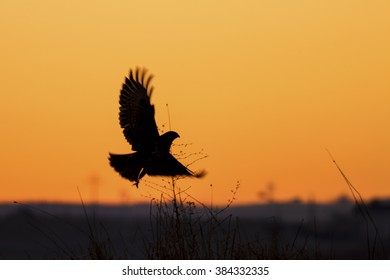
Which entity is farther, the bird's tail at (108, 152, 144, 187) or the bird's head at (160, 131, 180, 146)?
the bird's tail at (108, 152, 144, 187)

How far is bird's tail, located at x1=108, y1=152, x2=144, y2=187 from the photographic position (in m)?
16.0

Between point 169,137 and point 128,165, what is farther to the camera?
point 128,165

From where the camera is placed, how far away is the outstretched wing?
645 inches

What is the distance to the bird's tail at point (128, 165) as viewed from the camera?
1600cm

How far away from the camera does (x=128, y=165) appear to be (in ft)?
53.3

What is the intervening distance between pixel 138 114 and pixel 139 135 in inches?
11.4

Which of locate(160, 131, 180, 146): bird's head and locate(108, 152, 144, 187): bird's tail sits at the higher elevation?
locate(160, 131, 180, 146): bird's head

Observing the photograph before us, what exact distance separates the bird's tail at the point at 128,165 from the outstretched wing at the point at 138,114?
152mm

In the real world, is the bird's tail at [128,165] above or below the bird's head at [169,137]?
below

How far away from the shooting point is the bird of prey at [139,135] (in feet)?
52.5

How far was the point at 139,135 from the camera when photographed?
647 inches

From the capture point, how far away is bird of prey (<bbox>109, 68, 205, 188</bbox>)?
16.0 meters

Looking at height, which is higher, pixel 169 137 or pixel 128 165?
pixel 169 137

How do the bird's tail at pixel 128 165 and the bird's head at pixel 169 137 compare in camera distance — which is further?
the bird's tail at pixel 128 165
